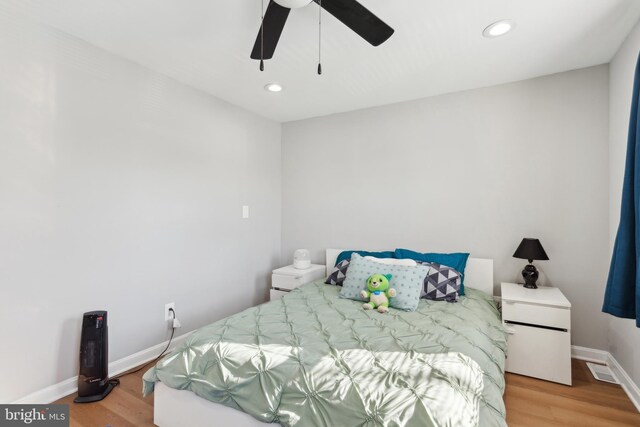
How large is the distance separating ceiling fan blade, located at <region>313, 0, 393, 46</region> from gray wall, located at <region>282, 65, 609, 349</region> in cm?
167

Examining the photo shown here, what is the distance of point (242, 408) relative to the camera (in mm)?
1423

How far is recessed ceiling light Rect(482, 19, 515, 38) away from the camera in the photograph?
193cm

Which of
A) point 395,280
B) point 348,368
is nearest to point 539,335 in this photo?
point 395,280

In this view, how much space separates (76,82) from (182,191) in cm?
107

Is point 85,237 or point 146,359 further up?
point 85,237

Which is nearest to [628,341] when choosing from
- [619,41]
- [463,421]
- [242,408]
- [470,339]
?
[470,339]

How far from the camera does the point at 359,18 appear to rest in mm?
1586

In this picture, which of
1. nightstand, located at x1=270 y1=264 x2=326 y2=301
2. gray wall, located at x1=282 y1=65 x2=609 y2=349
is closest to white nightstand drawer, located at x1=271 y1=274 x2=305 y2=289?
nightstand, located at x1=270 y1=264 x2=326 y2=301

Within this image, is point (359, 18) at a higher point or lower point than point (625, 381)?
higher

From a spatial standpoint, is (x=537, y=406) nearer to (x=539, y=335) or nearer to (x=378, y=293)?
(x=539, y=335)

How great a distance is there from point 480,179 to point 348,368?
89.7 inches

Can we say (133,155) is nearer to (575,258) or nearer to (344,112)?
(344,112)

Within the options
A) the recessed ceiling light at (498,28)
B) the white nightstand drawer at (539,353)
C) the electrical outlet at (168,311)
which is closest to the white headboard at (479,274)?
the white nightstand drawer at (539,353)

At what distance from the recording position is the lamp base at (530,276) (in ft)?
8.29
